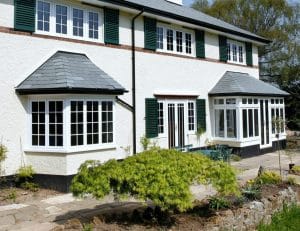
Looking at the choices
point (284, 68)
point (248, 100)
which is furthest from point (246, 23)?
point (248, 100)

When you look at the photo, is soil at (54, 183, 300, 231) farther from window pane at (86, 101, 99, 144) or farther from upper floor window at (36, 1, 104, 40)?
upper floor window at (36, 1, 104, 40)

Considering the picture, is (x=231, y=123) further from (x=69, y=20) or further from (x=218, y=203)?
(x=218, y=203)

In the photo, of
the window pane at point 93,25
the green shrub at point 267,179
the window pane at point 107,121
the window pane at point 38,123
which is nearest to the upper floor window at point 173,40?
the window pane at point 93,25

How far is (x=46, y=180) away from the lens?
36.3 feet

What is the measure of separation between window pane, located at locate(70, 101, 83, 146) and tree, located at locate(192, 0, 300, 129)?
25733 millimetres

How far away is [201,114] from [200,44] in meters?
3.38

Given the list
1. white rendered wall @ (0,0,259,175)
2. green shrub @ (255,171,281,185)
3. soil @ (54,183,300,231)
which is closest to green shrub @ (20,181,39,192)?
white rendered wall @ (0,0,259,175)

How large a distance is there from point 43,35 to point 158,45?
573 cm

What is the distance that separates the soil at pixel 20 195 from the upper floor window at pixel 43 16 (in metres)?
5.00

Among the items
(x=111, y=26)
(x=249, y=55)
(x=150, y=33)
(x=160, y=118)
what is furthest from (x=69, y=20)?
(x=249, y=55)

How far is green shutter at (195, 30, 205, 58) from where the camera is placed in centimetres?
1798

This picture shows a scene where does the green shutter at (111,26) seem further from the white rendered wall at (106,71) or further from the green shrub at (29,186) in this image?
the green shrub at (29,186)

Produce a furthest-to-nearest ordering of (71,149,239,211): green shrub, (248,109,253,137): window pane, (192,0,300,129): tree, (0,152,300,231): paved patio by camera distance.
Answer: (192,0,300,129): tree → (248,109,253,137): window pane → (0,152,300,231): paved patio → (71,149,239,211): green shrub

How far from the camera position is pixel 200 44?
59.5 feet
